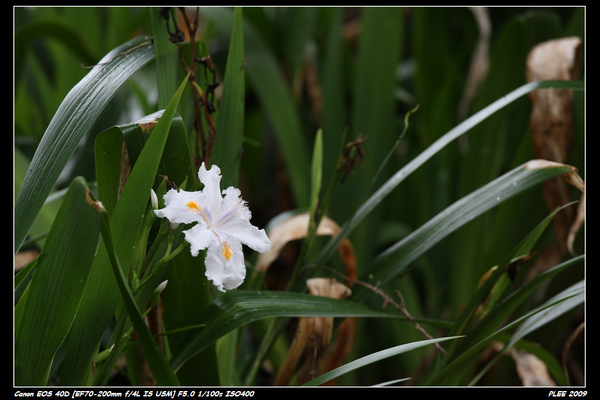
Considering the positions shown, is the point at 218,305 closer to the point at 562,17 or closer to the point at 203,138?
the point at 203,138

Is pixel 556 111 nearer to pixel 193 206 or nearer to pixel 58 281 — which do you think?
pixel 193 206

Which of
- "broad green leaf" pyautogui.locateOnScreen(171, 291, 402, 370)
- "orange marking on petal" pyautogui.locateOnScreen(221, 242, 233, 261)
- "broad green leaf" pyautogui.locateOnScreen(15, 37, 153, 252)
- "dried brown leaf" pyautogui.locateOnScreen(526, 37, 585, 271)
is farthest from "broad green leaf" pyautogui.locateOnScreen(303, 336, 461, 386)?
"dried brown leaf" pyautogui.locateOnScreen(526, 37, 585, 271)

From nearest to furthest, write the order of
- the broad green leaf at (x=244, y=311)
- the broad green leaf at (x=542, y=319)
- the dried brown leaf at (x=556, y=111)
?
the broad green leaf at (x=244, y=311) → the broad green leaf at (x=542, y=319) → the dried brown leaf at (x=556, y=111)

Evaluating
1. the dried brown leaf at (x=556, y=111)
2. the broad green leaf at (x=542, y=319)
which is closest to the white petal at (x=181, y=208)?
the broad green leaf at (x=542, y=319)

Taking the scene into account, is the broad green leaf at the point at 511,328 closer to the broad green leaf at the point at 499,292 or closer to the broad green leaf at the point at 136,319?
the broad green leaf at the point at 499,292

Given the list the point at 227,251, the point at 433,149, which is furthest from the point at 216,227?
the point at 433,149

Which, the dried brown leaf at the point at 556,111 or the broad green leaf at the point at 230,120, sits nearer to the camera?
the broad green leaf at the point at 230,120
